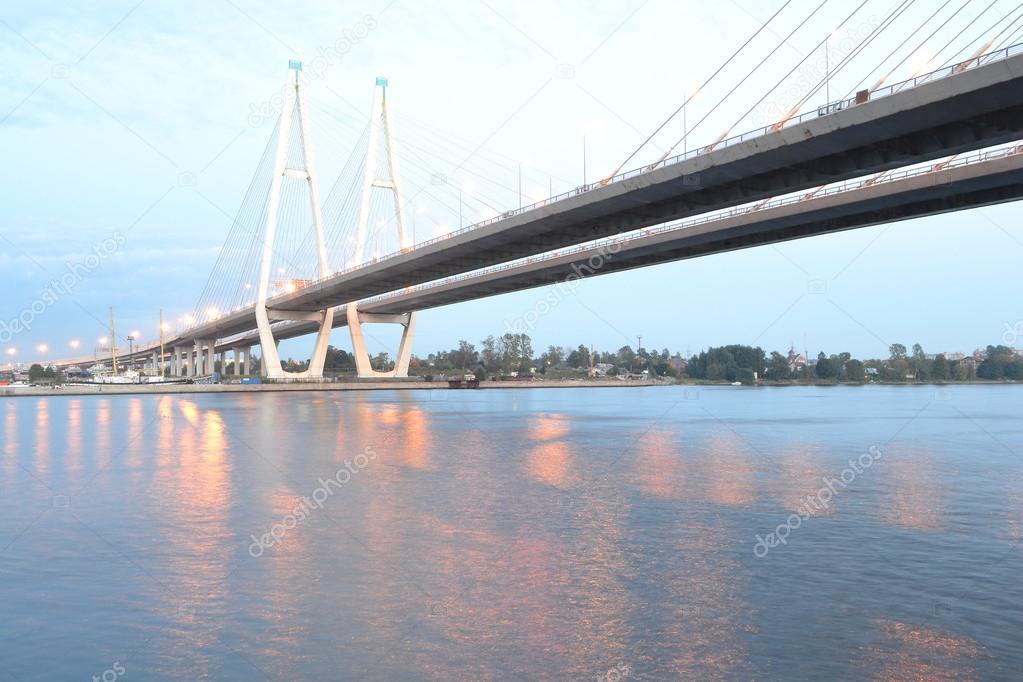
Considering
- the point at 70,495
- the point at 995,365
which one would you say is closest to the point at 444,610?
the point at 70,495

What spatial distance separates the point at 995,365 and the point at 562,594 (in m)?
192

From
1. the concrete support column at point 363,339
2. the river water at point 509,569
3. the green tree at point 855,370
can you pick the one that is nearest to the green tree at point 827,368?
the green tree at point 855,370

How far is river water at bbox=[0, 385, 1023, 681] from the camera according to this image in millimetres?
7305

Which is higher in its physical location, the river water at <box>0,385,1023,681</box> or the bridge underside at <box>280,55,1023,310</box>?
the bridge underside at <box>280,55,1023,310</box>

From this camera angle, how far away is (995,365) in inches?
6850

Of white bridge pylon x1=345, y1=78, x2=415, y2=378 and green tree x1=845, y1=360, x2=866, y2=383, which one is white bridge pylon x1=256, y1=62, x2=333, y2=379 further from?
green tree x1=845, y1=360, x2=866, y2=383

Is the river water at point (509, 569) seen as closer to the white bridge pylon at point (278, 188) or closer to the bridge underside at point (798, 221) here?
the bridge underside at point (798, 221)

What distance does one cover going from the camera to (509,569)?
1029 cm

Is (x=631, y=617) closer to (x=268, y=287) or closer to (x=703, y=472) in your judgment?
(x=703, y=472)

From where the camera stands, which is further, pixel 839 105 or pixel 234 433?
pixel 234 433

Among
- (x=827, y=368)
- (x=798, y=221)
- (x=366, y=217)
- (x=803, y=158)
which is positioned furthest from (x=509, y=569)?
(x=827, y=368)

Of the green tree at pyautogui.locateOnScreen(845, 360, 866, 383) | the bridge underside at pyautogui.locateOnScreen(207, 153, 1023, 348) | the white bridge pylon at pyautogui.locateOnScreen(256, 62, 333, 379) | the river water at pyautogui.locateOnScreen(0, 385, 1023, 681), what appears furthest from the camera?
the green tree at pyautogui.locateOnScreen(845, 360, 866, 383)

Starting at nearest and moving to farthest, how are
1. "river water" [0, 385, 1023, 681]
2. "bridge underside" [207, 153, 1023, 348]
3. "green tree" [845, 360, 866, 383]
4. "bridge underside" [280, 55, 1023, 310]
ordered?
"river water" [0, 385, 1023, 681]
"bridge underside" [280, 55, 1023, 310]
"bridge underside" [207, 153, 1023, 348]
"green tree" [845, 360, 866, 383]

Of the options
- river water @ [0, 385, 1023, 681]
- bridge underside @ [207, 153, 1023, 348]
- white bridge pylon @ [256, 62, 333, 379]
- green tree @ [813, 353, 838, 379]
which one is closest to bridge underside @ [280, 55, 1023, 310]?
bridge underside @ [207, 153, 1023, 348]
